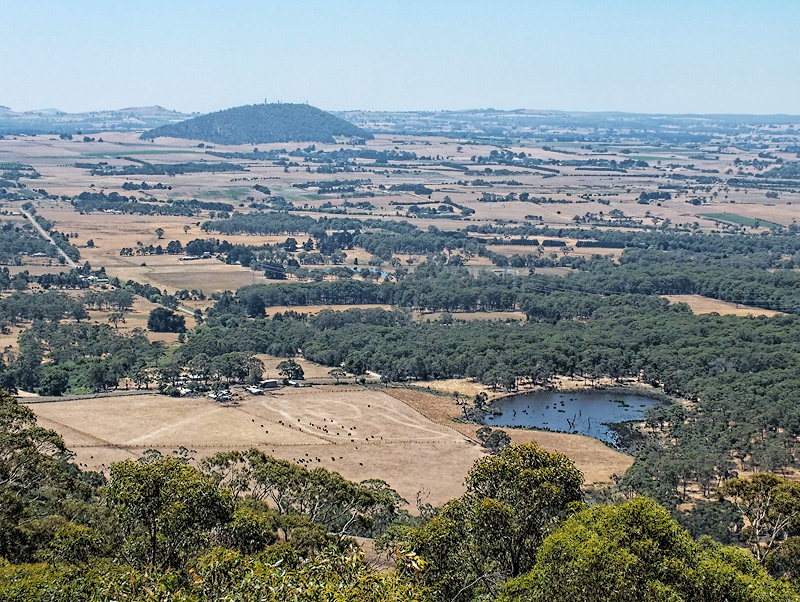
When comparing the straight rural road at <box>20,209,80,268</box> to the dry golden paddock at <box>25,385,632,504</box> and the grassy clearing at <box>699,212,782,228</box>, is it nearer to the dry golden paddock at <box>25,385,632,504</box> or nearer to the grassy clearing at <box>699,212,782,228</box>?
the dry golden paddock at <box>25,385,632,504</box>

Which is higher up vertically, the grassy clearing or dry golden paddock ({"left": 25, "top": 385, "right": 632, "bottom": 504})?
the grassy clearing

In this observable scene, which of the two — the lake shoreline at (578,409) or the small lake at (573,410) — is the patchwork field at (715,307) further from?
the small lake at (573,410)

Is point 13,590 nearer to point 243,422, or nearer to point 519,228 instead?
point 243,422

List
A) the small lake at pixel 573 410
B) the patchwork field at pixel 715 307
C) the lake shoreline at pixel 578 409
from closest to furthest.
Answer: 1. the lake shoreline at pixel 578 409
2. the small lake at pixel 573 410
3. the patchwork field at pixel 715 307

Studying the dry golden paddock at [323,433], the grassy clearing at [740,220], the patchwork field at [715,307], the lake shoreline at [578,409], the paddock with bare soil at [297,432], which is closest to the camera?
the paddock with bare soil at [297,432]

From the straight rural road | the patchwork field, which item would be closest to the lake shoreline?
the patchwork field

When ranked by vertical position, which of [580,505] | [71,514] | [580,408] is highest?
[580,505]

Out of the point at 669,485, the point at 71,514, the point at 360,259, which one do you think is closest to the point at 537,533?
the point at 71,514

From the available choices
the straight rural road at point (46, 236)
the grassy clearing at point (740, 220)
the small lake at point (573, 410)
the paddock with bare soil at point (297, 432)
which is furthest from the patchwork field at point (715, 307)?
the straight rural road at point (46, 236)
